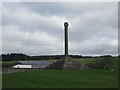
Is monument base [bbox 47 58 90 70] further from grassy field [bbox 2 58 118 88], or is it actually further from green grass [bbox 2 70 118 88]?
green grass [bbox 2 70 118 88]

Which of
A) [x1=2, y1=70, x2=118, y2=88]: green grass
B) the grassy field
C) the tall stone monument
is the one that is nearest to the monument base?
the tall stone monument

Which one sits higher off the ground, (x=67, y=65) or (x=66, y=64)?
(x=66, y=64)

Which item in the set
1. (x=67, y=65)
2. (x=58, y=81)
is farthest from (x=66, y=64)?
(x=58, y=81)

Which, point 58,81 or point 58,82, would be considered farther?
point 58,81

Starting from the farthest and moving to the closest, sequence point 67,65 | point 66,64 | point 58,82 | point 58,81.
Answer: point 66,64 < point 67,65 < point 58,81 < point 58,82

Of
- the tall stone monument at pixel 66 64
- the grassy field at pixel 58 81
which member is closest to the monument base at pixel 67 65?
the tall stone monument at pixel 66 64

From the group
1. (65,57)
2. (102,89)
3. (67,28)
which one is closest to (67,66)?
(65,57)


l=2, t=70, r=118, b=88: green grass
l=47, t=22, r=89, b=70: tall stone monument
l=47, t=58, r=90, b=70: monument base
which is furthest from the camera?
l=47, t=22, r=89, b=70: tall stone monument

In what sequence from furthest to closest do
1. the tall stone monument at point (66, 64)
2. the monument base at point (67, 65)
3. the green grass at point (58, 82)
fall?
the tall stone monument at point (66, 64), the monument base at point (67, 65), the green grass at point (58, 82)

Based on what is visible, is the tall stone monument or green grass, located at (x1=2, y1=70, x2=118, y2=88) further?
the tall stone monument

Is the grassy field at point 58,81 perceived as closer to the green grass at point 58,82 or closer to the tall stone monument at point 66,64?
the green grass at point 58,82

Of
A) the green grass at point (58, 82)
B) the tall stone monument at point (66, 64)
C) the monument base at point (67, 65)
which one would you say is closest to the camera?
the green grass at point (58, 82)

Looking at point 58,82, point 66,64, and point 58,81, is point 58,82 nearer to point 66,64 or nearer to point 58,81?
point 58,81

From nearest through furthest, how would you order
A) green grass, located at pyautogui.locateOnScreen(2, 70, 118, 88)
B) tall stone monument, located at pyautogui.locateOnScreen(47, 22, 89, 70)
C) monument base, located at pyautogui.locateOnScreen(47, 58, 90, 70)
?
green grass, located at pyautogui.locateOnScreen(2, 70, 118, 88), monument base, located at pyautogui.locateOnScreen(47, 58, 90, 70), tall stone monument, located at pyautogui.locateOnScreen(47, 22, 89, 70)
